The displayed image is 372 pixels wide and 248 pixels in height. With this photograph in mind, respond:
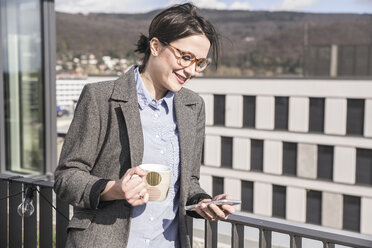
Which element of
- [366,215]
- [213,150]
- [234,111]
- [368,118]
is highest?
[234,111]

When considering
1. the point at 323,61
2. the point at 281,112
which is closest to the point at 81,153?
the point at 281,112

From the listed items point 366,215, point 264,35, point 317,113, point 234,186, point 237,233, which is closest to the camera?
point 237,233

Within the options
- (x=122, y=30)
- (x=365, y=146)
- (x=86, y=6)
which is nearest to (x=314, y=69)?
(x=365, y=146)

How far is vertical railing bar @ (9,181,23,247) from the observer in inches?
79.0

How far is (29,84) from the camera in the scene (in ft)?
17.6

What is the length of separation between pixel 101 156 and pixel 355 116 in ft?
110

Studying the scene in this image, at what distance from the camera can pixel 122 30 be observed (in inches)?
2594

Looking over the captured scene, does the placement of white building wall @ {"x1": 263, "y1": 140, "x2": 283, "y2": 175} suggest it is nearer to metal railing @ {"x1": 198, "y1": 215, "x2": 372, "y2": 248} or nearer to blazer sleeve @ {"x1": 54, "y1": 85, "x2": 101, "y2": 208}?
metal railing @ {"x1": 198, "y1": 215, "x2": 372, "y2": 248}

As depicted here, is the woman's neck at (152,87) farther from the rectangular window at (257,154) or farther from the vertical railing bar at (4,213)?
the rectangular window at (257,154)

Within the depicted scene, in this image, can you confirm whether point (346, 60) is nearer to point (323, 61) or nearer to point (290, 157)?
point (323, 61)

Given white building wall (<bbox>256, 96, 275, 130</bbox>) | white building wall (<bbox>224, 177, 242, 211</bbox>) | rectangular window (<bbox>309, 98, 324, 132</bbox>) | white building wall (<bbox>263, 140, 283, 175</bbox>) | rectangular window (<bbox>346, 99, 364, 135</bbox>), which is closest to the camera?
rectangular window (<bbox>346, 99, 364, 135</bbox>)

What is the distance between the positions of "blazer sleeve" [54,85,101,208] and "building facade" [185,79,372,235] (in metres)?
32.3

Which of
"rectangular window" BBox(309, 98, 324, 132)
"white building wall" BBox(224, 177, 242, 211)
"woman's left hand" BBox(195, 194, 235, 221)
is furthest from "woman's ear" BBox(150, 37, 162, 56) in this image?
"white building wall" BBox(224, 177, 242, 211)

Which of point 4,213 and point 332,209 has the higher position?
point 4,213
